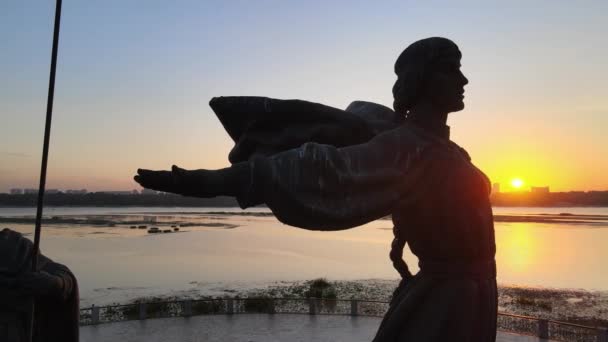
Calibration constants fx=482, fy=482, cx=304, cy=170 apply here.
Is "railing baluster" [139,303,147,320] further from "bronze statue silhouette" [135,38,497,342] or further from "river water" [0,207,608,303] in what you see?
"bronze statue silhouette" [135,38,497,342]

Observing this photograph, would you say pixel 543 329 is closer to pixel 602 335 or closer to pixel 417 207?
pixel 602 335

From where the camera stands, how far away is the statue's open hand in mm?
1710

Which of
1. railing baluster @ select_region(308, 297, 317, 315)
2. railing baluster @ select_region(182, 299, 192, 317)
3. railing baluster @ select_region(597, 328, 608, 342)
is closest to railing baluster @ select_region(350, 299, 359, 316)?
railing baluster @ select_region(308, 297, 317, 315)

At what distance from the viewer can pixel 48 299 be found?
3100 mm

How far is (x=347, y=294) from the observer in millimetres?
22375

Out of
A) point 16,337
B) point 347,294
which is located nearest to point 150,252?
point 347,294

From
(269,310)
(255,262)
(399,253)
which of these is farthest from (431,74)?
(255,262)

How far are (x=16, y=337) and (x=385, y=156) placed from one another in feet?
7.99

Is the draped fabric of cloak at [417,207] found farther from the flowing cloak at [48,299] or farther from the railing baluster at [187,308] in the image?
the railing baluster at [187,308]

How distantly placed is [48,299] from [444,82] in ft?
9.03

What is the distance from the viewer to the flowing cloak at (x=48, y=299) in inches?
116

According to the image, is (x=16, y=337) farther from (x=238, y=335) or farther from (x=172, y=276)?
(x=172, y=276)

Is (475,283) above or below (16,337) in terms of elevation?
above

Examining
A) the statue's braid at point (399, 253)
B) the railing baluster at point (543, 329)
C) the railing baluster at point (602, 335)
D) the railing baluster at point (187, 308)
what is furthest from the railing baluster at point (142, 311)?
the statue's braid at point (399, 253)
